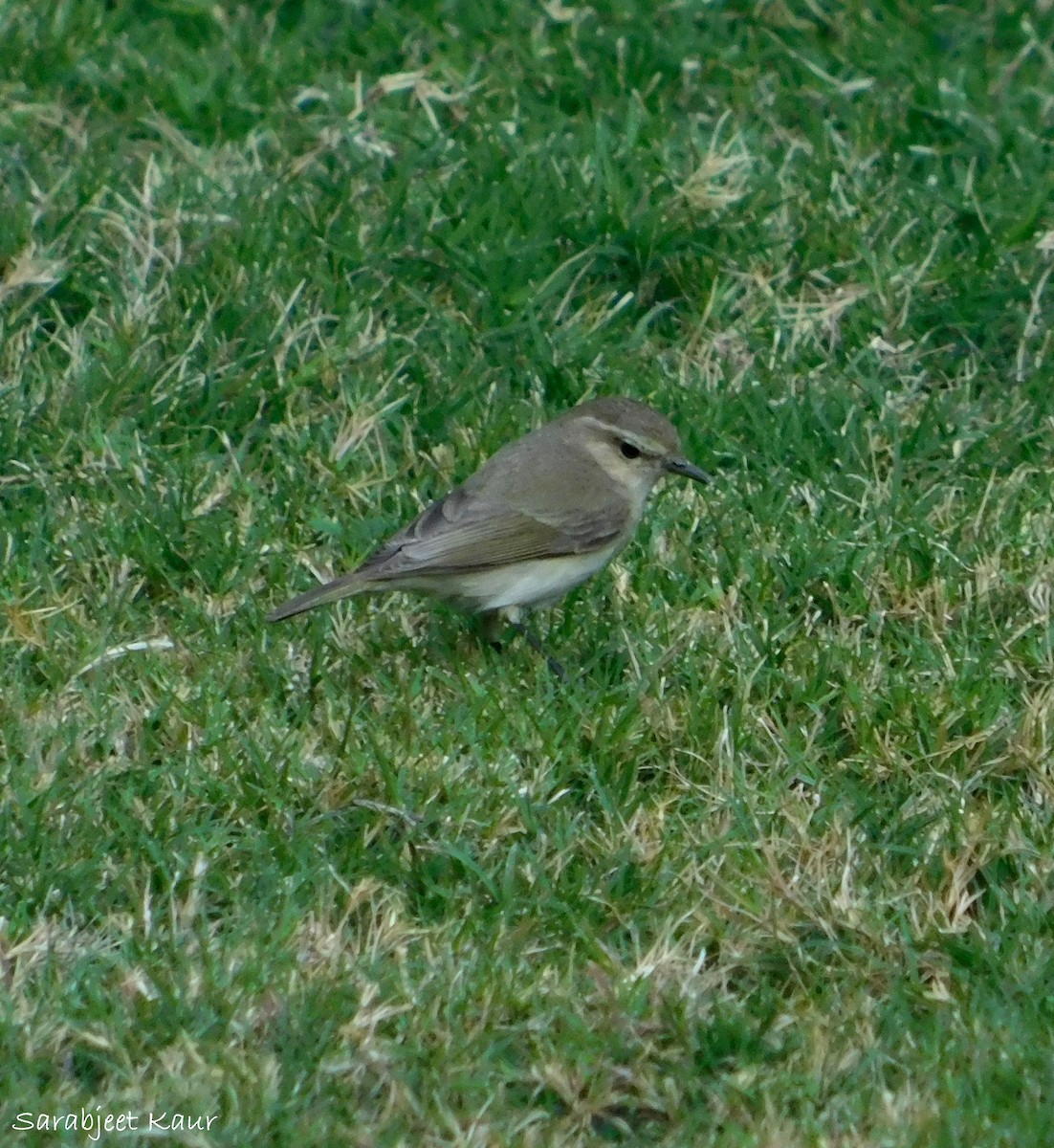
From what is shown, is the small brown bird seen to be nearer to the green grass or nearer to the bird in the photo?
the bird

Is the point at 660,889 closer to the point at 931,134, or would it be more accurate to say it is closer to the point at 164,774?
the point at 164,774

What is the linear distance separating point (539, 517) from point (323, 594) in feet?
2.83

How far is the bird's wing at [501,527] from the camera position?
627 cm

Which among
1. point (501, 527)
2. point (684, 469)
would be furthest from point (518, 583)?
point (684, 469)

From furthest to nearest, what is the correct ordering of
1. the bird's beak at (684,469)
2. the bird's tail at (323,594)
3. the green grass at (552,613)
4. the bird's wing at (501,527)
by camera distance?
the bird's beak at (684,469)
the bird's wing at (501,527)
the bird's tail at (323,594)
the green grass at (552,613)

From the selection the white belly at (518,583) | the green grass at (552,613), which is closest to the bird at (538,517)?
the white belly at (518,583)

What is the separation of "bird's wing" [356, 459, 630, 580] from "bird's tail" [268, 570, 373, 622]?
0.10 metres

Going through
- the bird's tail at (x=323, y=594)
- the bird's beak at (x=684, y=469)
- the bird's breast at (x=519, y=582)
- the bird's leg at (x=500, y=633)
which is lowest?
the bird's leg at (x=500, y=633)

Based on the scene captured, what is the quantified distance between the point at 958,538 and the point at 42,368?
10.7ft

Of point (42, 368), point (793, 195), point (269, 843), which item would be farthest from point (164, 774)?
point (793, 195)

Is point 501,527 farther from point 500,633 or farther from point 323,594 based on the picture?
point 323,594

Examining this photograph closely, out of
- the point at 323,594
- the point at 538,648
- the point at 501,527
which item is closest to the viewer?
the point at 323,594

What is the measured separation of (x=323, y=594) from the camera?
6004 millimetres

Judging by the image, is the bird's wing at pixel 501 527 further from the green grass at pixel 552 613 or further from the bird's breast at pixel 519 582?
the green grass at pixel 552 613
